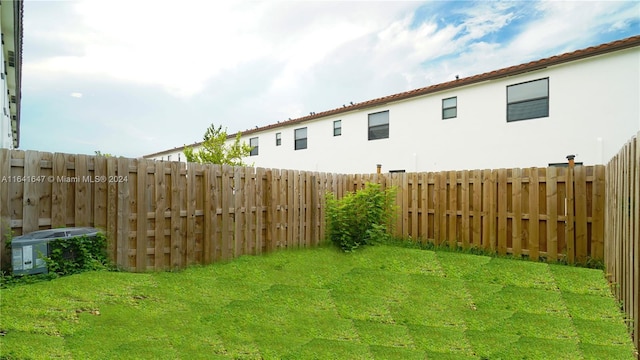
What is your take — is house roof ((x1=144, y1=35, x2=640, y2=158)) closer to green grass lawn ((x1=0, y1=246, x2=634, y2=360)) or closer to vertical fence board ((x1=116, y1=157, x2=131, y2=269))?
green grass lawn ((x1=0, y1=246, x2=634, y2=360))

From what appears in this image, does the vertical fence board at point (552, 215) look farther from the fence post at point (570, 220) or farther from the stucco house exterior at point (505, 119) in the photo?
the stucco house exterior at point (505, 119)

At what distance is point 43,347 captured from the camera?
2400mm

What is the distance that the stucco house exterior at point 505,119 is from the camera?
929cm

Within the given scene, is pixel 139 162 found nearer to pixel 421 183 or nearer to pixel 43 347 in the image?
pixel 43 347

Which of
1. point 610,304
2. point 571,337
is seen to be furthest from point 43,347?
point 610,304

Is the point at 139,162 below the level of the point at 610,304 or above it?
above

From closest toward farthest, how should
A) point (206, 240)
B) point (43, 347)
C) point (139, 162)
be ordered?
point (43, 347) → point (139, 162) → point (206, 240)

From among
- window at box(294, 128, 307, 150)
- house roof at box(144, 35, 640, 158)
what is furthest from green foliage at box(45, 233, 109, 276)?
window at box(294, 128, 307, 150)

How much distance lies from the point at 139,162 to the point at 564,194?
24.3ft

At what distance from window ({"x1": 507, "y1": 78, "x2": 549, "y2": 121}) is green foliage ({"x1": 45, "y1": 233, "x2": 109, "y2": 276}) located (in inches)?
485

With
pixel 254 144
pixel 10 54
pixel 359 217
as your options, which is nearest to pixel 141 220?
pixel 359 217

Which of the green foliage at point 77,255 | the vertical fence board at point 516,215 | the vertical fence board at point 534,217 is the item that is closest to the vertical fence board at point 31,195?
the green foliage at point 77,255

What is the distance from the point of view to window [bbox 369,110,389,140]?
15227mm

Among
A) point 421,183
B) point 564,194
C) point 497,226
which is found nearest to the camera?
point 564,194
